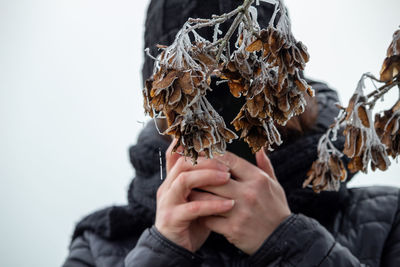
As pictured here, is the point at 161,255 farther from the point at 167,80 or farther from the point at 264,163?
the point at 167,80

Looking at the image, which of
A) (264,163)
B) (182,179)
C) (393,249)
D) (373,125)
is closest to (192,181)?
(182,179)

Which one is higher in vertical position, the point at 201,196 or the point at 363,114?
the point at 363,114

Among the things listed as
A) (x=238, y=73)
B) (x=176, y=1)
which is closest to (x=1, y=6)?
(x=176, y=1)

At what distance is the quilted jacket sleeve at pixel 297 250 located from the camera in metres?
0.73

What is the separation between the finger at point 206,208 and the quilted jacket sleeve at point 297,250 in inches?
4.8

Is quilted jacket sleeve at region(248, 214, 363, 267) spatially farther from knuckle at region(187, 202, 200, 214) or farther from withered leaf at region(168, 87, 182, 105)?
withered leaf at region(168, 87, 182, 105)

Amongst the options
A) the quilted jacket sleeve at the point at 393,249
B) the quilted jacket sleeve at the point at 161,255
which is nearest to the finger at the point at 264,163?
the quilted jacket sleeve at the point at 161,255

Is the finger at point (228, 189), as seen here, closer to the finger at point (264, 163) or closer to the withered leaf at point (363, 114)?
the finger at point (264, 163)

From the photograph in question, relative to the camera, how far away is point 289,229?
73 cm

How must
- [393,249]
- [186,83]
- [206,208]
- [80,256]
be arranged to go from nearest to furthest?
[186,83] → [206,208] → [393,249] → [80,256]

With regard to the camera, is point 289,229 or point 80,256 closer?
point 289,229

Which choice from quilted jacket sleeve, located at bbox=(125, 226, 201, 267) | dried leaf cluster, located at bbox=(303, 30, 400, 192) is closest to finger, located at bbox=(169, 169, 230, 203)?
quilted jacket sleeve, located at bbox=(125, 226, 201, 267)

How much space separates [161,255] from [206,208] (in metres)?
0.18

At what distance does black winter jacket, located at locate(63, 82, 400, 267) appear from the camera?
735 millimetres
